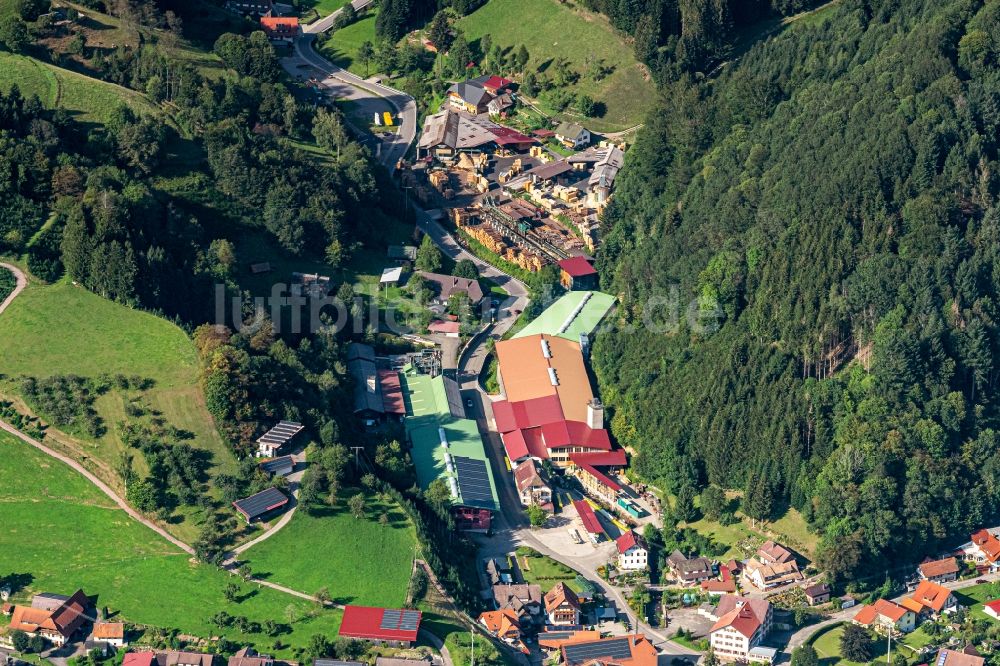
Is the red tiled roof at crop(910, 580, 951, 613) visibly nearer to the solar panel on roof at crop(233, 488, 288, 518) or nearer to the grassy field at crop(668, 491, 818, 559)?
the grassy field at crop(668, 491, 818, 559)

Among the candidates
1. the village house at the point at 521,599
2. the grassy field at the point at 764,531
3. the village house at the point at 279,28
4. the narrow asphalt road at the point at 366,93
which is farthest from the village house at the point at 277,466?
the village house at the point at 279,28

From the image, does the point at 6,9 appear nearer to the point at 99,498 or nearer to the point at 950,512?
the point at 99,498

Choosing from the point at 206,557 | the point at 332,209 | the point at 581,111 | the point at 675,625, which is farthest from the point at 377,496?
the point at 581,111

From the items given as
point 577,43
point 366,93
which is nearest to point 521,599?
point 577,43

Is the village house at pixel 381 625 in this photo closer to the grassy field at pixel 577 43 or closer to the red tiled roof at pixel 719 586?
the red tiled roof at pixel 719 586

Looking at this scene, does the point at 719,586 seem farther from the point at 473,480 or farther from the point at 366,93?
the point at 366,93

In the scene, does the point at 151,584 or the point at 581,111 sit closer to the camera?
the point at 151,584
